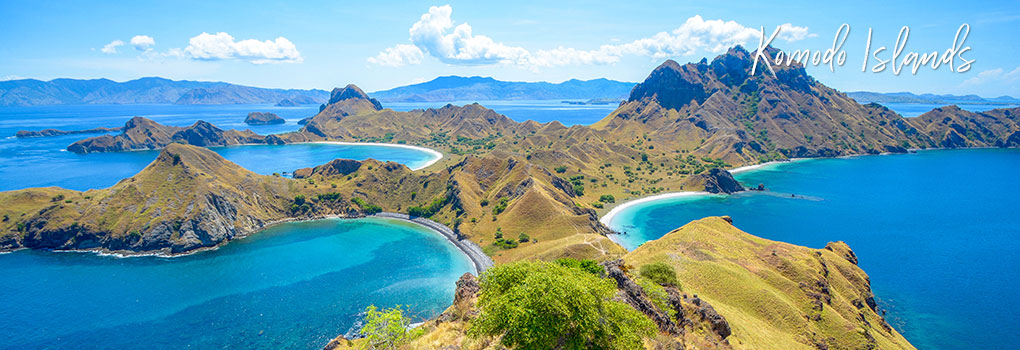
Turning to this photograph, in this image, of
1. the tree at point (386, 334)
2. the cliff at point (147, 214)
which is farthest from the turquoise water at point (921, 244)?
the cliff at point (147, 214)

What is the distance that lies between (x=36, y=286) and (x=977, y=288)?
230 metres

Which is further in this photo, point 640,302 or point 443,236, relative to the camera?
point 443,236

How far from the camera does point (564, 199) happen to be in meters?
168

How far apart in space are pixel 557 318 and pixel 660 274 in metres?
39.1

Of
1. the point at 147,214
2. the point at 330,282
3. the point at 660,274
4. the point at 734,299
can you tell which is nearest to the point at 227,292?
the point at 330,282

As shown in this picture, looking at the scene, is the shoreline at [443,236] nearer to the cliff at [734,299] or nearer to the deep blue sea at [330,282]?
the deep blue sea at [330,282]

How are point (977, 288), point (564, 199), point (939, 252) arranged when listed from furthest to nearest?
point (564, 199) → point (939, 252) → point (977, 288)

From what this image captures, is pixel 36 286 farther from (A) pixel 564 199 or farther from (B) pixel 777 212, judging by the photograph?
(B) pixel 777 212

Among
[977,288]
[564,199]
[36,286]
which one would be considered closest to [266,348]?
[36,286]

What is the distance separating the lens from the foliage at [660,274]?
2896 inches

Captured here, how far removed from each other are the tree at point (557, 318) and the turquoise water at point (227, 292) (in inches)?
2234

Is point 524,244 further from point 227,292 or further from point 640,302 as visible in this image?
point 640,302

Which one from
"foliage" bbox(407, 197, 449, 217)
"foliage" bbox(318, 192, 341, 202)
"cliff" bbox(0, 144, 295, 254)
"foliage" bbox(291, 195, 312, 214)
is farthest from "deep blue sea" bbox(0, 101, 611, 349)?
"foliage" bbox(318, 192, 341, 202)

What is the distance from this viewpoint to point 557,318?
4103cm
